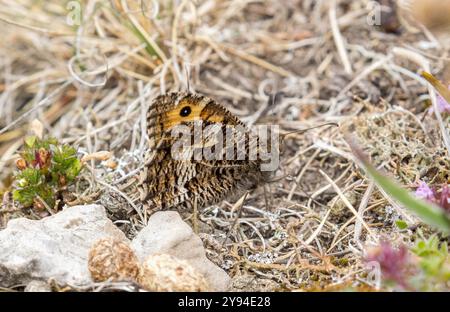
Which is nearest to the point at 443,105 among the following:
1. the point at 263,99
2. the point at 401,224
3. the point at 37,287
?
the point at 401,224

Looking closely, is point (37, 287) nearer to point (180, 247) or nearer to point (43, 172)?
point (180, 247)

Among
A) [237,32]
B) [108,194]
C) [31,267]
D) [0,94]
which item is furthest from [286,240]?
[0,94]

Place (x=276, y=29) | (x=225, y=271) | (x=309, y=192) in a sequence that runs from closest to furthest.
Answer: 1. (x=225, y=271)
2. (x=309, y=192)
3. (x=276, y=29)

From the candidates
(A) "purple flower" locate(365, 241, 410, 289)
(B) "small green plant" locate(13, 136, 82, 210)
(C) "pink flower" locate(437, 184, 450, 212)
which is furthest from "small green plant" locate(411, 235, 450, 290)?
(B) "small green plant" locate(13, 136, 82, 210)

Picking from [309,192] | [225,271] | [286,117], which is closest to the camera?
[225,271]

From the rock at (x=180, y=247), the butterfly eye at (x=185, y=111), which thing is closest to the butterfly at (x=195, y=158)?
the butterfly eye at (x=185, y=111)
